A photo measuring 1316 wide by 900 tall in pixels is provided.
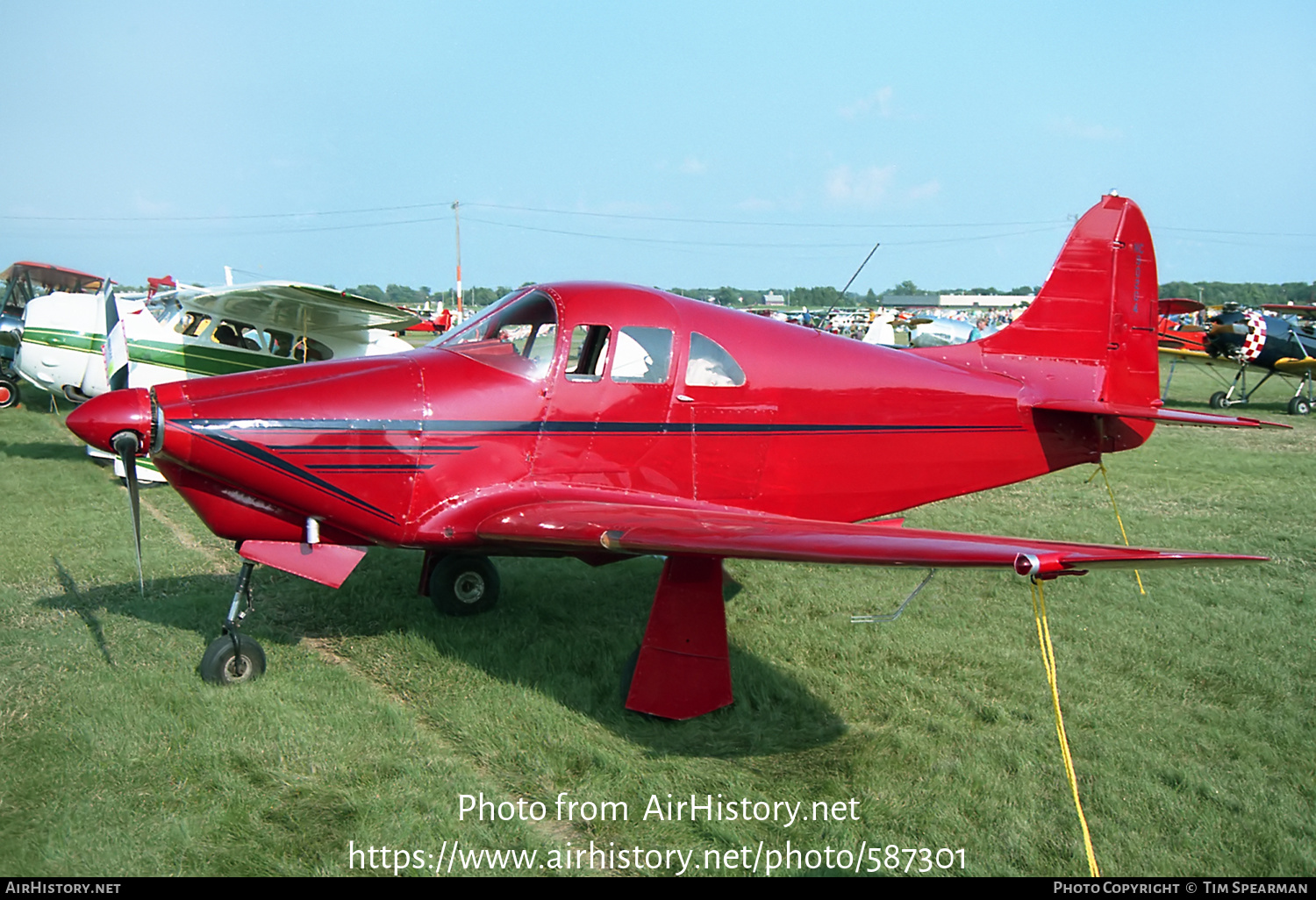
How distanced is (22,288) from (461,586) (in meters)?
23.3

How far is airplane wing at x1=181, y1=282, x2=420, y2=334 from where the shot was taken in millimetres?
10531

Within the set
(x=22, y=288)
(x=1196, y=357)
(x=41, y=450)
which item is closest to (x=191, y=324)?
(x=41, y=450)

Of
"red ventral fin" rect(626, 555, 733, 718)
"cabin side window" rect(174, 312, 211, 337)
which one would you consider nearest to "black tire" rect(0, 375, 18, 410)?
"cabin side window" rect(174, 312, 211, 337)

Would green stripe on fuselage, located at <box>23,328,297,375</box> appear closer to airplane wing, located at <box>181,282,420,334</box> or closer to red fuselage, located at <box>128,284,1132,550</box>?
airplane wing, located at <box>181,282,420,334</box>

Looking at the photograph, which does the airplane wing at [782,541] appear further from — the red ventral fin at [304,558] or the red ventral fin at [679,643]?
the red ventral fin at [304,558]

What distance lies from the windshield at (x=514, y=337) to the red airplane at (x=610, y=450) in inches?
0.6

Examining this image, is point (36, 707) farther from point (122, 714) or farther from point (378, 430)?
point (378, 430)

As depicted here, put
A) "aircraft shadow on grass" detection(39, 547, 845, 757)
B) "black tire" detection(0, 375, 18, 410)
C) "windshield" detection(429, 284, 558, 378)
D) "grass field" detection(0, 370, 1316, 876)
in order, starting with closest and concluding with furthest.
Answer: "grass field" detection(0, 370, 1316, 876)
"aircraft shadow on grass" detection(39, 547, 845, 757)
"windshield" detection(429, 284, 558, 378)
"black tire" detection(0, 375, 18, 410)

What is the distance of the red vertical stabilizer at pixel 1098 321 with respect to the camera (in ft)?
22.4

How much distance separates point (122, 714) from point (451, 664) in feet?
5.55

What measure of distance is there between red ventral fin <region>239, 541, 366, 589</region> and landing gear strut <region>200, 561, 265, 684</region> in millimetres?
126

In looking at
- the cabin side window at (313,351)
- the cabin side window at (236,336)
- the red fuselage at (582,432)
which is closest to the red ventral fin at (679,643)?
the red fuselage at (582,432)
